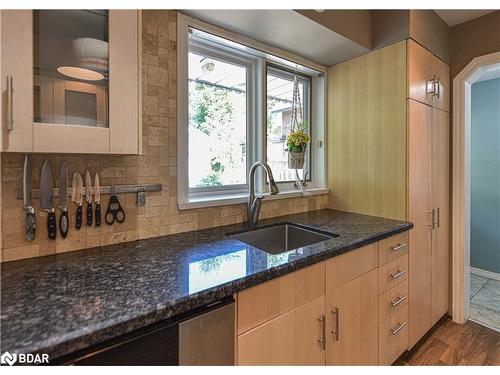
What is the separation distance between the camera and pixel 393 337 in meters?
1.56

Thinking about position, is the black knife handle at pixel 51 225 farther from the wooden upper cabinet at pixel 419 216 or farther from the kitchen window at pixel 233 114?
the wooden upper cabinet at pixel 419 216

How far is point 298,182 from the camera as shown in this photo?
2002 millimetres

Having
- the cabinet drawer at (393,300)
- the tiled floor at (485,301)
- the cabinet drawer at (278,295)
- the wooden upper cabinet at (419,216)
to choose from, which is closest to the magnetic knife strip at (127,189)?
the cabinet drawer at (278,295)

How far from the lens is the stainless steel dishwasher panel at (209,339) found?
769mm

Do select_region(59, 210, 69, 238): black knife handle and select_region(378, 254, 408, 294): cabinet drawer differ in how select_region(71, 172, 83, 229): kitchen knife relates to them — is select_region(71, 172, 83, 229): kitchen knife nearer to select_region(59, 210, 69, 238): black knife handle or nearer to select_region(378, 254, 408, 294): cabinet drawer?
select_region(59, 210, 69, 238): black knife handle

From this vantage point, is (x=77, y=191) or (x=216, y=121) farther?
(x=216, y=121)

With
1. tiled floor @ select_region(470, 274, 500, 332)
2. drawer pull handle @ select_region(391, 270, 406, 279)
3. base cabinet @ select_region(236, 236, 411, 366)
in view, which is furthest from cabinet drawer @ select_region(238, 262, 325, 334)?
tiled floor @ select_region(470, 274, 500, 332)

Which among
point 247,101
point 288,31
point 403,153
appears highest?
point 288,31

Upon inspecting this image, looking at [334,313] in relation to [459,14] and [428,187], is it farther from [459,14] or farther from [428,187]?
[459,14]

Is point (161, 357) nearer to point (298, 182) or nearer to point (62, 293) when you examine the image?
point (62, 293)

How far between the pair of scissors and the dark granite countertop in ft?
0.40

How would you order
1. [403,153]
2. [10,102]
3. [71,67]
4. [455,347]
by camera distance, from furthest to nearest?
[455,347] → [403,153] → [71,67] → [10,102]

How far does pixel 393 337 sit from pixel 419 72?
1.64 m

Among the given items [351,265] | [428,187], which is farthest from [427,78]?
[351,265]
